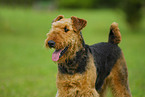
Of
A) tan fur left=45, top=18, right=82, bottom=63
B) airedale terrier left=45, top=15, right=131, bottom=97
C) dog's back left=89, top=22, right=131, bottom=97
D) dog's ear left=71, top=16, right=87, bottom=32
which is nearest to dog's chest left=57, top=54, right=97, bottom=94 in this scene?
airedale terrier left=45, top=15, right=131, bottom=97

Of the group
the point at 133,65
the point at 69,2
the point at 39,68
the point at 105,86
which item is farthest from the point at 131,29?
the point at 69,2

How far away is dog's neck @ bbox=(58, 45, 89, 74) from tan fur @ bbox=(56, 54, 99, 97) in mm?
78

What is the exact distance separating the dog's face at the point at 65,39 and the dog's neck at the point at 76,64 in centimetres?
9

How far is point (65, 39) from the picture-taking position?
3.82m

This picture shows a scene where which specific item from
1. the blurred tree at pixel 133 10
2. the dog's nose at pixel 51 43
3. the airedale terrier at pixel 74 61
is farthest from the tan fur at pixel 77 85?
the blurred tree at pixel 133 10

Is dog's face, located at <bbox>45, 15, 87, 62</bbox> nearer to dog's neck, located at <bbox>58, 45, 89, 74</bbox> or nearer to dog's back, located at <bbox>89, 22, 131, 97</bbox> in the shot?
dog's neck, located at <bbox>58, 45, 89, 74</bbox>

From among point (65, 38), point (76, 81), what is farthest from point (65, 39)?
point (76, 81)

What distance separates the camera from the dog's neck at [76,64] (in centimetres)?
396

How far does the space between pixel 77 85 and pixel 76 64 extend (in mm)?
378

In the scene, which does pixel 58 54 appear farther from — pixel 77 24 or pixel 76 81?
pixel 77 24

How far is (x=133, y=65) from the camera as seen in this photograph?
10000mm

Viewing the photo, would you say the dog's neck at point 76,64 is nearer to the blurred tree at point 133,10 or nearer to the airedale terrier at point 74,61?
the airedale terrier at point 74,61

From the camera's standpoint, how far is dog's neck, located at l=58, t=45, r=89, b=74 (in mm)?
3965

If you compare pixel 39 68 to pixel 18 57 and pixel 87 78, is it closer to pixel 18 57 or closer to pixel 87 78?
pixel 18 57
